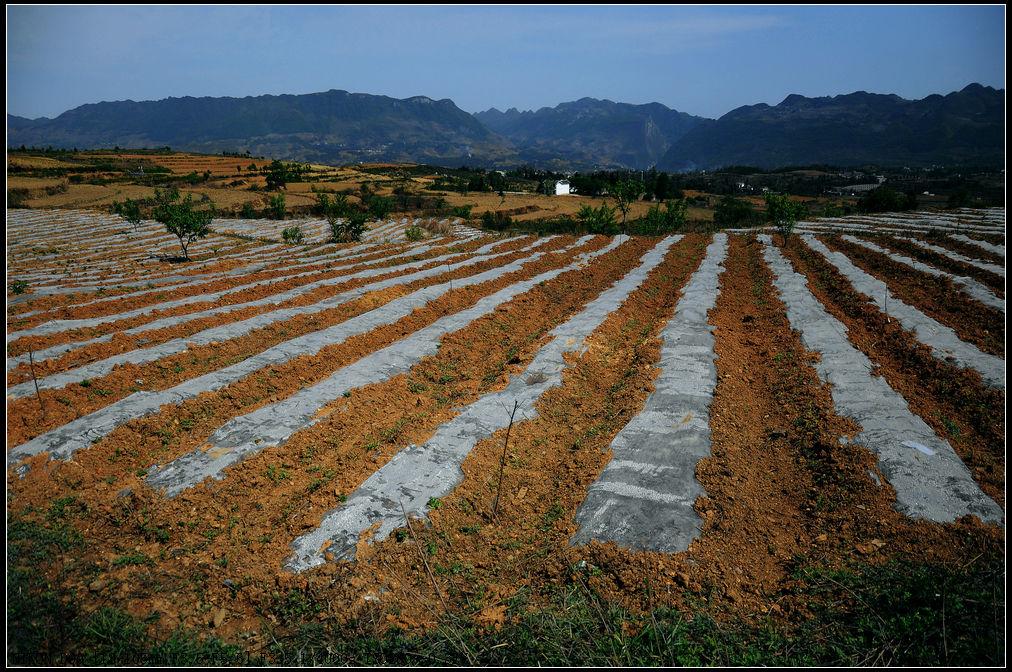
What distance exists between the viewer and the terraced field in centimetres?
540

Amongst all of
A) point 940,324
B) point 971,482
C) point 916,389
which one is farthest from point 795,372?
point 940,324

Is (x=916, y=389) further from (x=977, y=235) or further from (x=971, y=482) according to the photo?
(x=977, y=235)

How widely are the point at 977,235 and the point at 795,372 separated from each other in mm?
24870

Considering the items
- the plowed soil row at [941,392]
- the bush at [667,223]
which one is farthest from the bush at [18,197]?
the plowed soil row at [941,392]

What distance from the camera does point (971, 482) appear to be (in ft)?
20.6

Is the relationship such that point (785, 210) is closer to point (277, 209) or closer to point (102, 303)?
point (102, 303)

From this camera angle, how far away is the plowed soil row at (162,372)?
8289mm

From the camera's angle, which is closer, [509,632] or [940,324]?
[509,632]

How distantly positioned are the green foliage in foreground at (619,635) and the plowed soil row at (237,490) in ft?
1.24

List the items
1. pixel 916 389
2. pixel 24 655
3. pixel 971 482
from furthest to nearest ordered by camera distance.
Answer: pixel 916 389, pixel 971 482, pixel 24 655

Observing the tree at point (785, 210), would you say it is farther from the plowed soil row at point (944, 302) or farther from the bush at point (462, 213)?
the bush at point (462, 213)

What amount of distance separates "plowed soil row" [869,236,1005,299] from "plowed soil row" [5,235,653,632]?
17.3 metres

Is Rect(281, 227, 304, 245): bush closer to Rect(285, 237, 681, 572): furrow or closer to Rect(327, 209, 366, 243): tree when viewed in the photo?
Rect(327, 209, 366, 243): tree

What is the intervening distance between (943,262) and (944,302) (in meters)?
7.49
